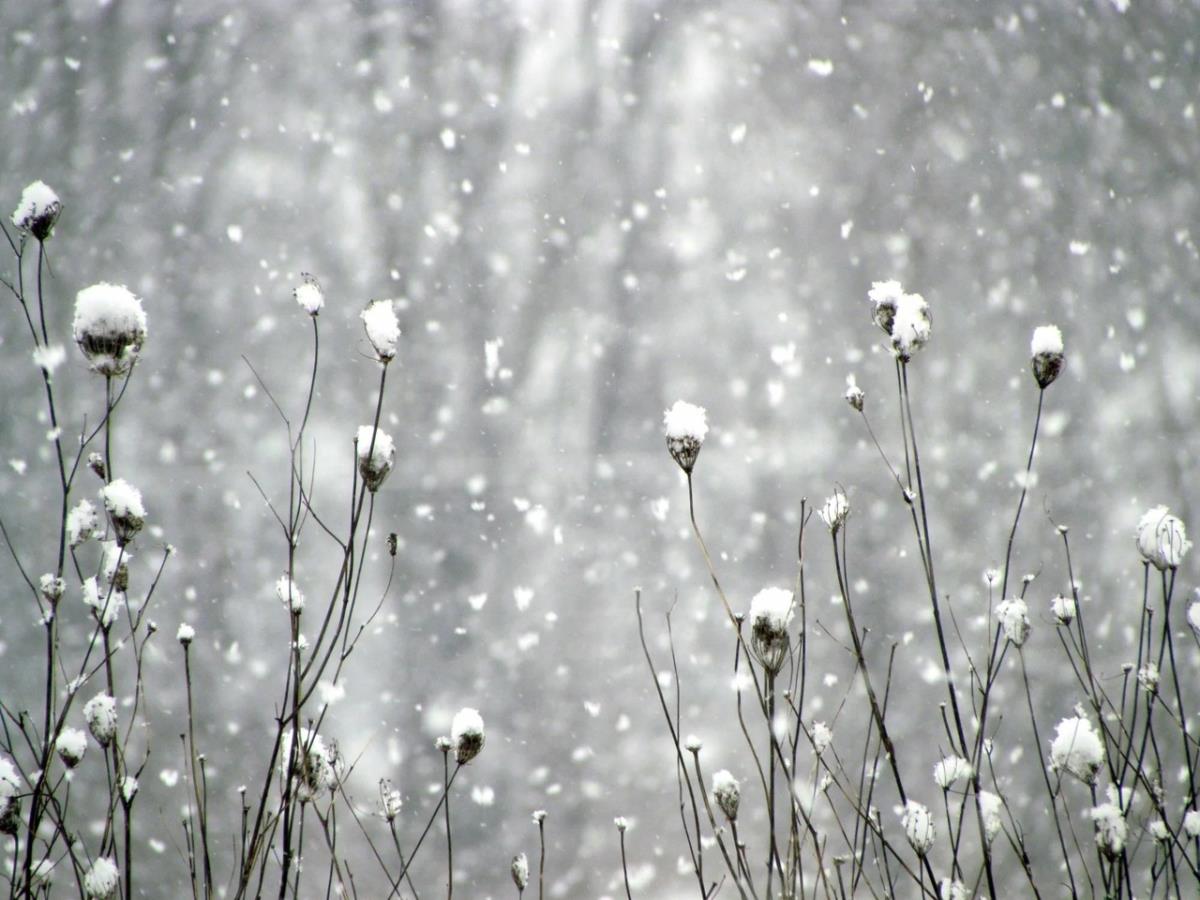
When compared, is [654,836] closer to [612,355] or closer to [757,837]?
[757,837]

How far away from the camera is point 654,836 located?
2.31 feet

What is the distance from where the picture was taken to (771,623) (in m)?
0.40

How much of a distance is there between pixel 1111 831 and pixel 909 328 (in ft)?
0.91

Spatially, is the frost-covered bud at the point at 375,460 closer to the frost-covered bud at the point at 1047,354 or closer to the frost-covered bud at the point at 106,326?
the frost-covered bud at the point at 106,326

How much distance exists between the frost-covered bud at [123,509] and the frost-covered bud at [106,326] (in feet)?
0.21

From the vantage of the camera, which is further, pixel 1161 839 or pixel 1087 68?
pixel 1087 68

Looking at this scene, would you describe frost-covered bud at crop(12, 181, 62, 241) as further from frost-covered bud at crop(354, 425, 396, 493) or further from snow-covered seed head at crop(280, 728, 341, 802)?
snow-covered seed head at crop(280, 728, 341, 802)

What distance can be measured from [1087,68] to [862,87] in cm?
24

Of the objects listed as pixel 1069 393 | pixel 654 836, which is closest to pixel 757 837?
pixel 654 836

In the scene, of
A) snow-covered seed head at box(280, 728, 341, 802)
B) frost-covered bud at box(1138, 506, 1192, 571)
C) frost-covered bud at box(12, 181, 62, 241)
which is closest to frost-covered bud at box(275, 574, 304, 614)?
snow-covered seed head at box(280, 728, 341, 802)

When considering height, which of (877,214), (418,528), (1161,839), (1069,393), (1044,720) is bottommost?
(1161,839)

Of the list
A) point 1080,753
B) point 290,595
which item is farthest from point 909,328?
point 290,595

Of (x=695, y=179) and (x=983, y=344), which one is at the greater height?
(x=695, y=179)

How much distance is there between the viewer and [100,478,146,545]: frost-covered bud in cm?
41
